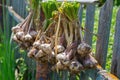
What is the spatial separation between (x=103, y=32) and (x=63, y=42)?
0.93 feet

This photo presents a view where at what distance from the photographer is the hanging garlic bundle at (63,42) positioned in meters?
2.12

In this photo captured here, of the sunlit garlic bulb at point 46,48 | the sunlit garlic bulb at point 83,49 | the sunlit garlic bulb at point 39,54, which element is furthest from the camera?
the sunlit garlic bulb at point 39,54

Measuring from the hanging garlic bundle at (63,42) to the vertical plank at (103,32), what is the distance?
0.19 meters

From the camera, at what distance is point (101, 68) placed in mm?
2287

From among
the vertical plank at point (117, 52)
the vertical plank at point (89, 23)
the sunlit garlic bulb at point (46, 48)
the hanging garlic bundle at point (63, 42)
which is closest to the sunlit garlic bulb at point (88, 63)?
the hanging garlic bundle at point (63, 42)

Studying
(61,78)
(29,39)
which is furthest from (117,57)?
(61,78)

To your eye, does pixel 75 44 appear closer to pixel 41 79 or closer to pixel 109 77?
pixel 109 77

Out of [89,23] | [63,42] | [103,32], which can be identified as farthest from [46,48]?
[89,23]

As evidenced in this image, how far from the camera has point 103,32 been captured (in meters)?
Result: 2.35

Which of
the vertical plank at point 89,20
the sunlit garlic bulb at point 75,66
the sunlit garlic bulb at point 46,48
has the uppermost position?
the vertical plank at point 89,20

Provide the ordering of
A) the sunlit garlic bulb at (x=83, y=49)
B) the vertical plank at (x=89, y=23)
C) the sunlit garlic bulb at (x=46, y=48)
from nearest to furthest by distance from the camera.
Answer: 1. the sunlit garlic bulb at (x=83, y=49)
2. the sunlit garlic bulb at (x=46, y=48)
3. the vertical plank at (x=89, y=23)

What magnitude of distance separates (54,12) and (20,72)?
1.82m

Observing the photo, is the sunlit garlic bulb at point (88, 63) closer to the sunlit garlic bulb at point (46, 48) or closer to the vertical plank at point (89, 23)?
the sunlit garlic bulb at point (46, 48)

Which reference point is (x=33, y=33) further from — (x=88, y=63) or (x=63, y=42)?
(x=88, y=63)
